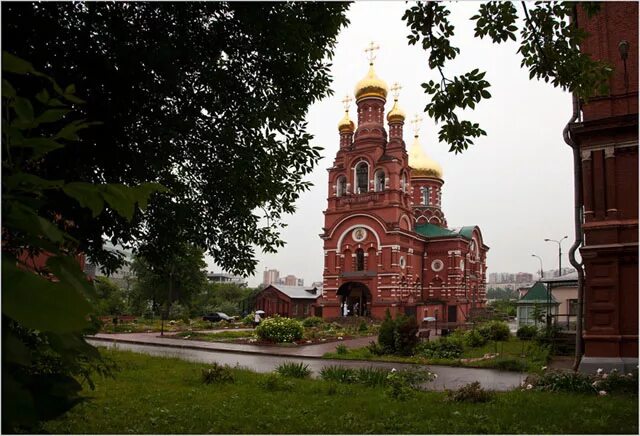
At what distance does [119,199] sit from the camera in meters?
1.30

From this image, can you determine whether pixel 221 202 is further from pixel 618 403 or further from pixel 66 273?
pixel 618 403

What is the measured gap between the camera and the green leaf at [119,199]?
1.28 m

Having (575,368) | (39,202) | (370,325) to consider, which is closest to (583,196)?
(575,368)

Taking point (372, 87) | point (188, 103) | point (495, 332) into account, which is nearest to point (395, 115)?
point (372, 87)

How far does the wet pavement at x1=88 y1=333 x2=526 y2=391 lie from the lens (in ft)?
37.1

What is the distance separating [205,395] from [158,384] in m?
1.70

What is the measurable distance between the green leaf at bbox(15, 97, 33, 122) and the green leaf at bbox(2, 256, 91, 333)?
15.9 inches

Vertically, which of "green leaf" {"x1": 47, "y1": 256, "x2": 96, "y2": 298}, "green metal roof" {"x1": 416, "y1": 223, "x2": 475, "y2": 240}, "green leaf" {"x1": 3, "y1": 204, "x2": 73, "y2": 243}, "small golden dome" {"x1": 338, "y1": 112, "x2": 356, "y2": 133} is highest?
"small golden dome" {"x1": 338, "y1": 112, "x2": 356, "y2": 133}

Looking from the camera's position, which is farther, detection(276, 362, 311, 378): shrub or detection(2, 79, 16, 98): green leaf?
detection(276, 362, 311, 378): shrub

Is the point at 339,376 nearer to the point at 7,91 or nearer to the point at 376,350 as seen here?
the point at 376,350

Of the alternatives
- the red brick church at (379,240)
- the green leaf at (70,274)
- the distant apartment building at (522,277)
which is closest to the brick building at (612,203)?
the green leaf at (70,274)

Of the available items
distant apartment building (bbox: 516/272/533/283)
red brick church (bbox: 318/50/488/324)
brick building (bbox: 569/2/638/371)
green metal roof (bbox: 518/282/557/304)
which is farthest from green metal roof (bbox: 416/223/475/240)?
distant apartment building (bbox: 516/272/533/283)

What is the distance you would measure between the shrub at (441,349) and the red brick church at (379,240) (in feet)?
60.5

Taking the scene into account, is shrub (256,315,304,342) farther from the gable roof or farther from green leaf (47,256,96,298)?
the gable roof
